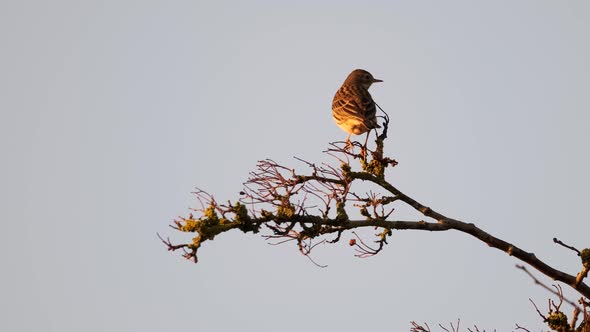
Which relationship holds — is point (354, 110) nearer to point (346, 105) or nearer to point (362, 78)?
point (346, 105)

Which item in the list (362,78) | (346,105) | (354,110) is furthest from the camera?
(362,78)

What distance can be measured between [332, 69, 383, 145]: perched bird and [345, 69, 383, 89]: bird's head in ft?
6.41

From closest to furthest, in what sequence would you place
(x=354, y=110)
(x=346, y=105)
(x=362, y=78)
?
(x=354, y=110) < (x=346, y=105) < (x=362, y=78)

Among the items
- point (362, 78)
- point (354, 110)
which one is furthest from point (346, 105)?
point (362, 78)

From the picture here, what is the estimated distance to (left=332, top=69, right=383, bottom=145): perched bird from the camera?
14.1m

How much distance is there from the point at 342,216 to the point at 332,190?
2.24 feet

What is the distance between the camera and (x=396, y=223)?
23.7ft

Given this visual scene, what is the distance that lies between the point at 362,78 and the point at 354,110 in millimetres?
5123

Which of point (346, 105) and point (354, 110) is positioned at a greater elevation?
point (346, 105)

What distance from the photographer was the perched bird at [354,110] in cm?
1411

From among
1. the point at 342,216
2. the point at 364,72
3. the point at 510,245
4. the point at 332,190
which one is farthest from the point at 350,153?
the point at 364,72

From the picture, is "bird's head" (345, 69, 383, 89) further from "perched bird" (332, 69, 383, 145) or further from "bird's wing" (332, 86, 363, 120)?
"bird's wing" (332, 86, 363, 120)

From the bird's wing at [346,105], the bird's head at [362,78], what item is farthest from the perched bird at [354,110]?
the bird's head at [362,78]

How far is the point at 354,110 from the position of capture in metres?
14.6
